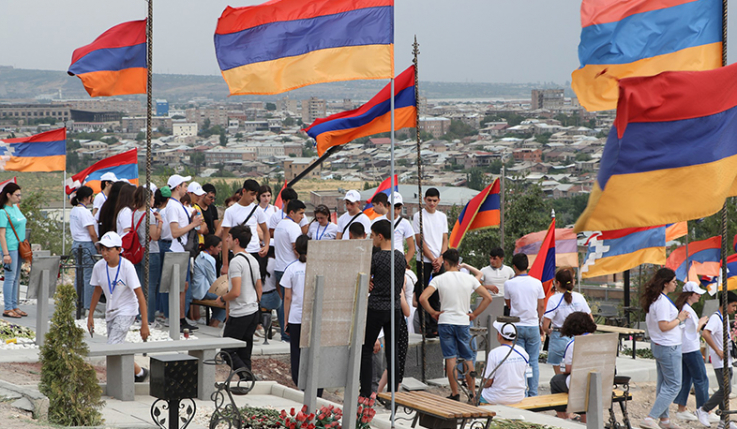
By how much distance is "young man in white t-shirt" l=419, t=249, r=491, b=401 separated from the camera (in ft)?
31.4

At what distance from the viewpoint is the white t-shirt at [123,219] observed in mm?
11055

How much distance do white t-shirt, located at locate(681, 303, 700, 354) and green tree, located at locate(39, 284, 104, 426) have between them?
279 inches

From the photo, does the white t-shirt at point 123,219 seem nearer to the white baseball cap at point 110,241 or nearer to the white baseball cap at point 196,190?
the white baseball cap at point 196,190

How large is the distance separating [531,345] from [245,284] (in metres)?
3.66

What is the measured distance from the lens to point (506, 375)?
8.87m

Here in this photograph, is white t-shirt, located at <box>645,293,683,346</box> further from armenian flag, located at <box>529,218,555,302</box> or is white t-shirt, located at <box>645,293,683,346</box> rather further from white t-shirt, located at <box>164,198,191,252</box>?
white t-shirt, located at <box>164,198,191,252</box>

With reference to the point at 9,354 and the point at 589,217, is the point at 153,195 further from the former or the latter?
the point at 589,217

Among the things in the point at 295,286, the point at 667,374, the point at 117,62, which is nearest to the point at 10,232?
the point at 117,62

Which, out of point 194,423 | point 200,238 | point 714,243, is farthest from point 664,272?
point 714,243

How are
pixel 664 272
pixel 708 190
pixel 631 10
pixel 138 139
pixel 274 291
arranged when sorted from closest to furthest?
pixel 708 190, pixel 631 10, pixel 664 272, pixel 274 291, pixel 138 139

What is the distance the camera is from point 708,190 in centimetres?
633

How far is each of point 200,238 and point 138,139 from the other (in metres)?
181

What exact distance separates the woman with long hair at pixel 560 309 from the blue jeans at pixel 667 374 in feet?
3.80

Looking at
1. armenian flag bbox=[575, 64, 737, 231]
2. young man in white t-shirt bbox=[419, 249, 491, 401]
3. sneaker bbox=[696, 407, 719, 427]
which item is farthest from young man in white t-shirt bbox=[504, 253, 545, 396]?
armenian flag bbox=[575, 64, 737, 231]
